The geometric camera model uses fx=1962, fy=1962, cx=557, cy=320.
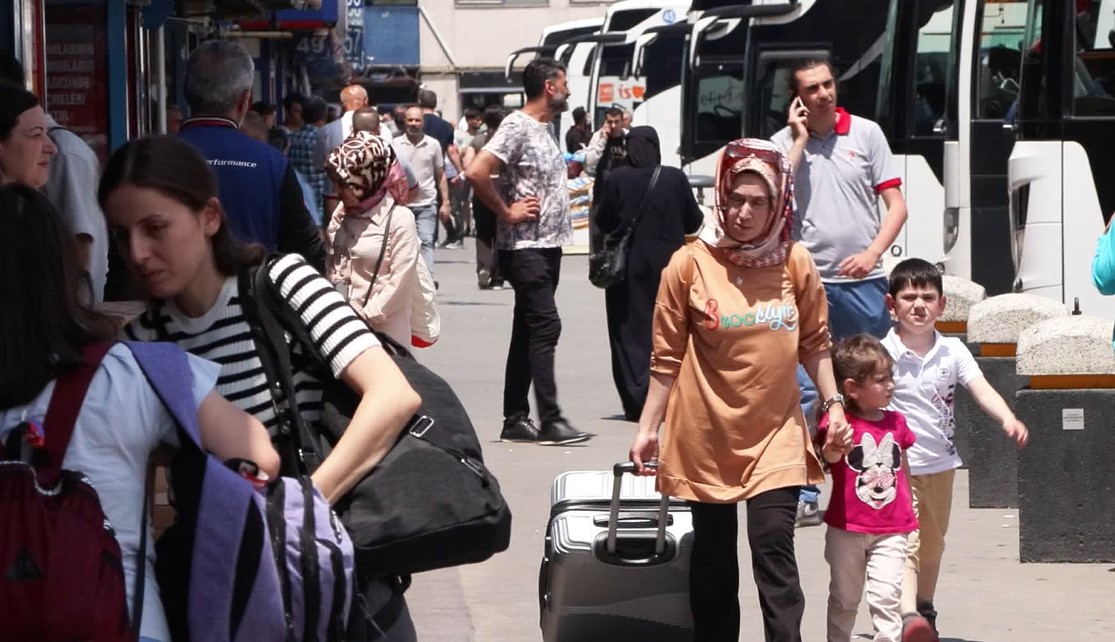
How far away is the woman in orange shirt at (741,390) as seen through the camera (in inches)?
204

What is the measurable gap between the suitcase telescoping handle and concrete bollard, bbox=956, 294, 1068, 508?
319 cm

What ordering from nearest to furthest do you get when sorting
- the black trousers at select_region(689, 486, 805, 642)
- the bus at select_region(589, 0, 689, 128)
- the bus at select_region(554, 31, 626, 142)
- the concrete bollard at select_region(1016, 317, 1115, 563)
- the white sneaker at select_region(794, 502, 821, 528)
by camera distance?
the black trousers at select_region(689, 486, 805, 642)
the concrete bollard at select_region(1016, 317, 1115, 563)
the white sneaker at select_region(794, 502, 821, 528)
the bus at select_region(589, 0, 689, 128)
the bus at select_region(554, 31, 626, 142)

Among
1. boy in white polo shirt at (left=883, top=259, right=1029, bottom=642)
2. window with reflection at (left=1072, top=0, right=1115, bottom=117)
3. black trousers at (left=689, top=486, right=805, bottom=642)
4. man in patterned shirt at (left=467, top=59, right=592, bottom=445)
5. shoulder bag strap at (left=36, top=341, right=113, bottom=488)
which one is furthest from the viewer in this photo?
window with reflection at (left=1072, top=0, right=1115, bottom=117)

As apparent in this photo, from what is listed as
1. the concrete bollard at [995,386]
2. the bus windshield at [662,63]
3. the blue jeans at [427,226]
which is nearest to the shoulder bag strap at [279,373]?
the concrete bollard at [995,386]

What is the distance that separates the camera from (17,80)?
681cm

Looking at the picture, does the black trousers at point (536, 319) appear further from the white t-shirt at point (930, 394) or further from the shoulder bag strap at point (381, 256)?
the white t-shirt at point (930, 394)

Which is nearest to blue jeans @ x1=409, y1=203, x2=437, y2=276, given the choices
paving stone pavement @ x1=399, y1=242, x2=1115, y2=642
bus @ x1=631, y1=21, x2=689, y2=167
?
paving stone pavement @ x1=399, y1=242, x2=1115, y2=642

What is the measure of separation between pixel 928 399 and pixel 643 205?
4.70 metres

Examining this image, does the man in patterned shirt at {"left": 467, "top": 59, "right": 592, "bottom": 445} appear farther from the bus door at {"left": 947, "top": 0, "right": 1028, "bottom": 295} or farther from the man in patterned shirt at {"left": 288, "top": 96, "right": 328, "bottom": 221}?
the man in patterned shirt at {"left": 288, "top": 96, "right": 328, "bottom": 221}

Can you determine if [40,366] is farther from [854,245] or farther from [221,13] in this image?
[221,13]

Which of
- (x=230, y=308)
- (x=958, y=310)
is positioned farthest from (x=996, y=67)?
(x=230, y=308)

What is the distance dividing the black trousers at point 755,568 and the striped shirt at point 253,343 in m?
2.13

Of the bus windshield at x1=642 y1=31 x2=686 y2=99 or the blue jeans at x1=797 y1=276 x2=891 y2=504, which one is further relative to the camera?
the bus windshield at x1=642 y1=31 x2=686 y2=99

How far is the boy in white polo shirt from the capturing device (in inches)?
233
